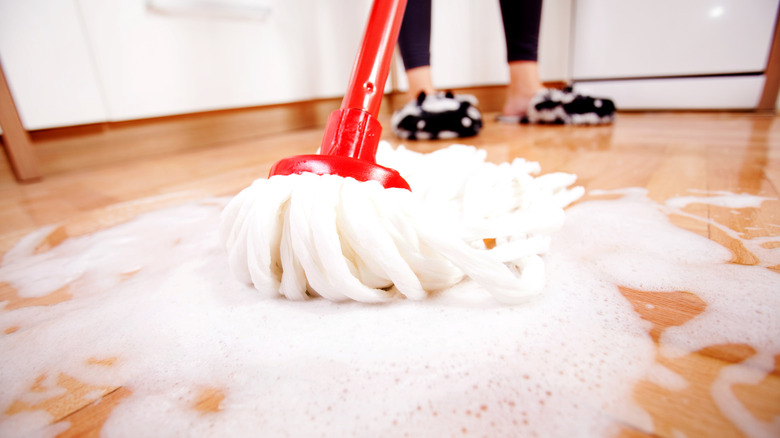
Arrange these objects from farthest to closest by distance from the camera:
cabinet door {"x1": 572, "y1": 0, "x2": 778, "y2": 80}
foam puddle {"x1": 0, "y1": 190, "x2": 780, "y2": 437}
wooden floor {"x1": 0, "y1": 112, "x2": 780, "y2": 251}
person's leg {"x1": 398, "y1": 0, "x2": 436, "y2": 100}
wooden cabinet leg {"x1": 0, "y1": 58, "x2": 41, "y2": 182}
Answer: cabinet door {"x1": 572, "y1": 0, "x2": 778, "y2": 80}, person's leg {"x1": 398, "y1": 0, "x2": 436, "y2": 100}, wooden cabinet leg {"x1": 0, "y1": 58, "x2": 41, "y2": 182}, wooden floor {"x1": 0, "y1": 112, "x2": 780, "y2": 251}, foam puddle {"x1": 0, "y1": 190, "x2": 780, "y2": 437}

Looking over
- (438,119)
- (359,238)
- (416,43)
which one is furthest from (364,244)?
(416,43)

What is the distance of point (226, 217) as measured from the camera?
1.21ft

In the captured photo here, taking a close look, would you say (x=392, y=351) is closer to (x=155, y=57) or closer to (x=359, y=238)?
(x=359, y=238)

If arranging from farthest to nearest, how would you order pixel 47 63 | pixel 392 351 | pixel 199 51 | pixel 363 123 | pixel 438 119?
pixel 199 51 → pixel 438 119 → pixel 47 63 → pixel 363 123 → pixel 392 351

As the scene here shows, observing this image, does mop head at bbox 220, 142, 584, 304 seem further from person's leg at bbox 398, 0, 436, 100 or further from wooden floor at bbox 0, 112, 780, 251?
person's leg at bbox 398, 0, 436, 100

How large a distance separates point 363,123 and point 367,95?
4cm

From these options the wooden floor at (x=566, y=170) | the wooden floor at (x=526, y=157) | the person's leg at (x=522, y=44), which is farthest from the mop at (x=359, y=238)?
the person's leg at (x=522, y=44)

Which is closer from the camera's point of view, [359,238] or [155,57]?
[359,238]

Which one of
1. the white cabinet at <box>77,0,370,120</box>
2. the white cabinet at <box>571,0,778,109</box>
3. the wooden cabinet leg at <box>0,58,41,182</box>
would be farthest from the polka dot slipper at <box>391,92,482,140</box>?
the white cabinet at <box>571,0,778,109</box>

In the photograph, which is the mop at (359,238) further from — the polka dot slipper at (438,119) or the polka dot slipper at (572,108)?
the polka dot slipper at (572,108)

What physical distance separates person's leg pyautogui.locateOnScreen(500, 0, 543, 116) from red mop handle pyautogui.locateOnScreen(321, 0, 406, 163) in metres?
1.01

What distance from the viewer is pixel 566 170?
2.35 feet

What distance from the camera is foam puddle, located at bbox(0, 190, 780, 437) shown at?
0.72 feet

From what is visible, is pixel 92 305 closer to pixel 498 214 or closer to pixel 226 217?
pixel 226 217
